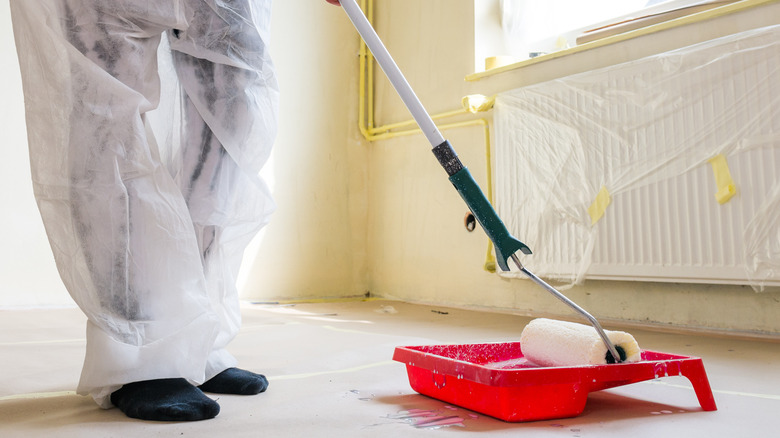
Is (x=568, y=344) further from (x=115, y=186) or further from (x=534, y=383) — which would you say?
(x=115, y=186)

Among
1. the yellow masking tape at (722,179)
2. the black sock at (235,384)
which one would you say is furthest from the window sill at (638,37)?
the black sock at (235,384)

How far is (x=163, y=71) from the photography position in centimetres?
104

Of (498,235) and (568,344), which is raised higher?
(498,235)

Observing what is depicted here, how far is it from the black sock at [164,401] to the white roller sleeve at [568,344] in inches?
→ 18.2

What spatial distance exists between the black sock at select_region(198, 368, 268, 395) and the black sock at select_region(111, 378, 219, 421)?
13 cm

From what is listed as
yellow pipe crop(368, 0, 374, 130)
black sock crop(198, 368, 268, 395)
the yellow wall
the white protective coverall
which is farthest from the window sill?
black sock crop(198, 368, 268, 395)

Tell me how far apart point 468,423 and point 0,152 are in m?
2.15

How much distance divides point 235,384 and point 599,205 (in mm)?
1347

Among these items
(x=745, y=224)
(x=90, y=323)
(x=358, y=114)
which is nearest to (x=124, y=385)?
(x=90, y=323)

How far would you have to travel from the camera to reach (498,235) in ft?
2.93

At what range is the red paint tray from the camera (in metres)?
0.80

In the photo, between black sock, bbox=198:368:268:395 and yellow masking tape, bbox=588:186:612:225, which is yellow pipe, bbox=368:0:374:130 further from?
black sock, bbox=198:368:268:395

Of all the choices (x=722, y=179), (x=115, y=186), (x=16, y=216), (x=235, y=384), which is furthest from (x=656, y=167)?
(x=16, y=216)

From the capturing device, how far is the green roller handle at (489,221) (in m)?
0.89
